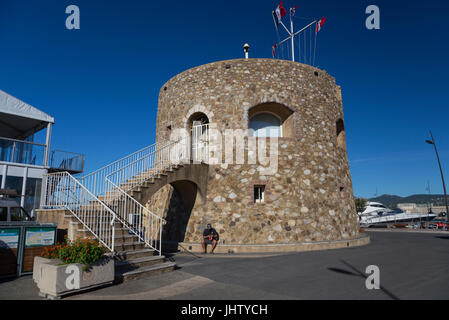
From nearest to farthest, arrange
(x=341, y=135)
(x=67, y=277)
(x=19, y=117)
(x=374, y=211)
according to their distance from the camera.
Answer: (x=67, y=277)
(x=19, y=117)
(x=341, y=135)
(x=374, y=211)

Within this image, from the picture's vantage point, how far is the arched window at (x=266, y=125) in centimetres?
1339

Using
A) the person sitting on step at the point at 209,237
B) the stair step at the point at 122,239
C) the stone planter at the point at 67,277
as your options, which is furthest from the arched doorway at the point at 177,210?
the stone planter at the point at 67,277

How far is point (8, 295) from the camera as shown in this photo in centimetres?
535

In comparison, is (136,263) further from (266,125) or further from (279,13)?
(279,13)

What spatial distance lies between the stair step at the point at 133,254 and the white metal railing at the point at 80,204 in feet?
0.87

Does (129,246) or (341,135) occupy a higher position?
(341,135)

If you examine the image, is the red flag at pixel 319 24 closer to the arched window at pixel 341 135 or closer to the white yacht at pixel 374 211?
the arched window at pixel 341 135

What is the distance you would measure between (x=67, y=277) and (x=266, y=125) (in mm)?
10287

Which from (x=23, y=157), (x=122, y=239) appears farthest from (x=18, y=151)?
(x=122, y=239)

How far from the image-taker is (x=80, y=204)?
318 inches

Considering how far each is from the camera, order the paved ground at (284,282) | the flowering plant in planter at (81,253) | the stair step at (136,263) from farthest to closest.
→ the stair step at (136,263), the flowering plant in planter at (81,253), the paved ground at (284,282)

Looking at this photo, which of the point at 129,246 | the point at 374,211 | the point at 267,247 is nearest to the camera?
the point at 129,246
